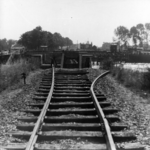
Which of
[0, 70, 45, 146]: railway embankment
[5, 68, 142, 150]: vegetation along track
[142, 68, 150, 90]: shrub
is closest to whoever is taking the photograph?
[5, 68, 142, 150]: vegetation along track

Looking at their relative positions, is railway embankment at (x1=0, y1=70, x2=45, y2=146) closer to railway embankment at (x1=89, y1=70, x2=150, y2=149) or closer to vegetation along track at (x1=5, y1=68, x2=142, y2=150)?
vegetation along track at (x1=5, y1=68, x2=142, y2=150)

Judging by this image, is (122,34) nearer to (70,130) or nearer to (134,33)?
(134,33)

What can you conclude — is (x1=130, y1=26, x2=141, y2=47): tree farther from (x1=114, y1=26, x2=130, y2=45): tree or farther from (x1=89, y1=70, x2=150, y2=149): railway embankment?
(x1=89, y1=70, x2=150, y2=149): railway embankment

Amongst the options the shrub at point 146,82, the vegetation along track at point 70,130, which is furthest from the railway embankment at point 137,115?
the shrub at point 146,82

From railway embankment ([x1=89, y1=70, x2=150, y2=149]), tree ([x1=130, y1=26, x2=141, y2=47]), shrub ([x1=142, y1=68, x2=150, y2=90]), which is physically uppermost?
tree ([x1=130, y1=26, x2=141, y2=47])

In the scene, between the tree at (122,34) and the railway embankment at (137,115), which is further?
the tree at (122,34)

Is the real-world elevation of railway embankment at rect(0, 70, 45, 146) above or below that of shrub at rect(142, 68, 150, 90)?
below

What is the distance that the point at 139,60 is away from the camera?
42.9 m

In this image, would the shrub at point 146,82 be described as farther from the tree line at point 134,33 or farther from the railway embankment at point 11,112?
the tree line at point 134,33

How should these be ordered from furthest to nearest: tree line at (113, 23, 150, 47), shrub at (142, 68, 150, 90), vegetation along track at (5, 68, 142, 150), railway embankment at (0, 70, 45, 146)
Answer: tree line at (113, 23, 150, 47), shrub at (142, 68, 150, 90), railway embankment at (0, 70, 45, 146), vegetation along track at (5, 68, 142, 150)

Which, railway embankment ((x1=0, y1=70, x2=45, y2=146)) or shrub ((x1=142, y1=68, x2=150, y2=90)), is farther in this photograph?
shrub ((x1=142, y1=68, x2=150, y2=90))

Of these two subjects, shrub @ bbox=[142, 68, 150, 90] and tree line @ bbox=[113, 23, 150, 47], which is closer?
shrub @ bbox=[142, 68, 150, 90]

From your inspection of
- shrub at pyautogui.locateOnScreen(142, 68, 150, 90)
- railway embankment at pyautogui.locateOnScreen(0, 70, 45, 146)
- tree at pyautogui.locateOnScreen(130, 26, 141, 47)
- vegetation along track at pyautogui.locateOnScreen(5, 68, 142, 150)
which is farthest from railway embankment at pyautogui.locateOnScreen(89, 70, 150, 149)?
tree at pyautogui.locateOnScreen(130, 26, 141, 47)

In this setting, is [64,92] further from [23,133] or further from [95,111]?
[23,133]
